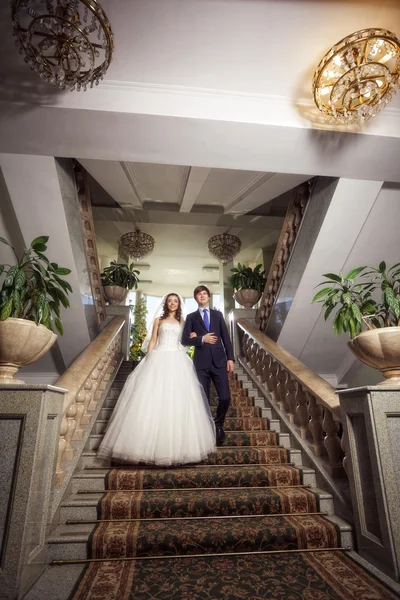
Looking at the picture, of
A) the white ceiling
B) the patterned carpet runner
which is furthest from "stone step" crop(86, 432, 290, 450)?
the white ceiling

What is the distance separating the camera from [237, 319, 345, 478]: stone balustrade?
294cm

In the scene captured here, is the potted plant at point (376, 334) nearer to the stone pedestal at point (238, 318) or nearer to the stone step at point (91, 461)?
the stone step at point (91, 461)

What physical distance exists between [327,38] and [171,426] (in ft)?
10.7

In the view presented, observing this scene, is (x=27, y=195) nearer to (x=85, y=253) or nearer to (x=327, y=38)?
(x=85, y=253)

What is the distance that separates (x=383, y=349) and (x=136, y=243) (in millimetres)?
6271

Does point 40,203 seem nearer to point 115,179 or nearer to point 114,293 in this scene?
point 115,179

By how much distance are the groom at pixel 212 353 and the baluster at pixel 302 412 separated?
26.6 inches

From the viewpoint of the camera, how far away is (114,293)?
6.53 m

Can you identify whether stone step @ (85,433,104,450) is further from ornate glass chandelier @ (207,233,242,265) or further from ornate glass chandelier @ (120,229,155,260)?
ornate glass chandelier @ (207,233,242,265)

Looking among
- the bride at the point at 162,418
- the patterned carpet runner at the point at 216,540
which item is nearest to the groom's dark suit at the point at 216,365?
the bride at the point at 162,418

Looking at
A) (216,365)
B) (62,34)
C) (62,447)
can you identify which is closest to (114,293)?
(216,365)

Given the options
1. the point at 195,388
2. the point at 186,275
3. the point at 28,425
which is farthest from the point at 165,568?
the point at 186,275

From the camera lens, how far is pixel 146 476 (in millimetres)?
2932

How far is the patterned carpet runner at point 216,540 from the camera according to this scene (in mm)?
1838
